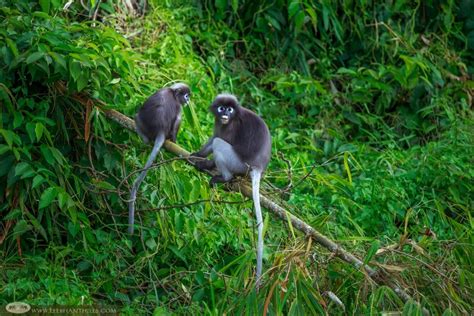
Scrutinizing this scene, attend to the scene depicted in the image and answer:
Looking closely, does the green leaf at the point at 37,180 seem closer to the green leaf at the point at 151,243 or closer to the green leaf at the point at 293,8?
the green leaf at the point at 151,243

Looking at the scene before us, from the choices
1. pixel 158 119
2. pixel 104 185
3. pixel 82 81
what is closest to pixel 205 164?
pixel 158 119

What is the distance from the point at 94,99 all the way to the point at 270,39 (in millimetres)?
2793

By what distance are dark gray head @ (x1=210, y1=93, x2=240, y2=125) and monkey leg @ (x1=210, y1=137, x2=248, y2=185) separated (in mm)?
212

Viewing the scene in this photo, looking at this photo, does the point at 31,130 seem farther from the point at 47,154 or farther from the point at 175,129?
the point at 175,129

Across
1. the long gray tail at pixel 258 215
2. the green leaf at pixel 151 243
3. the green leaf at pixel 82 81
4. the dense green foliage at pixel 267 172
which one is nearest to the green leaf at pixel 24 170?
the dense green foliage at pixel 267 172

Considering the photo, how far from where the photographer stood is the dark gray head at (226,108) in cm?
551

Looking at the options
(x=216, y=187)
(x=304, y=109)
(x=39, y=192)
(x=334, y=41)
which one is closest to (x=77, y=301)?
(x=39, y=192)

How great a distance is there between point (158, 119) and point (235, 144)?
0.48 m

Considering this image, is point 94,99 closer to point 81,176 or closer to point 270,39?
point 81,176

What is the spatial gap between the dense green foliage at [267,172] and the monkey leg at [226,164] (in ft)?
0.87

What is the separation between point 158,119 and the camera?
18.0 ft

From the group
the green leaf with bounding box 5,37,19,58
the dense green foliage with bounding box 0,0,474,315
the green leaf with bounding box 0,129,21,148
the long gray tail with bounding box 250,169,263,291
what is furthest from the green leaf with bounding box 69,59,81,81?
the long gray tail with bounding box 250,169,263,291

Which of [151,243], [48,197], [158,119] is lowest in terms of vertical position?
[151,243]

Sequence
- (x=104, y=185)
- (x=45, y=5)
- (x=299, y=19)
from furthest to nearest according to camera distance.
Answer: (x=299, y=19) < (x=45, y=5) < (x=104, y=185)
